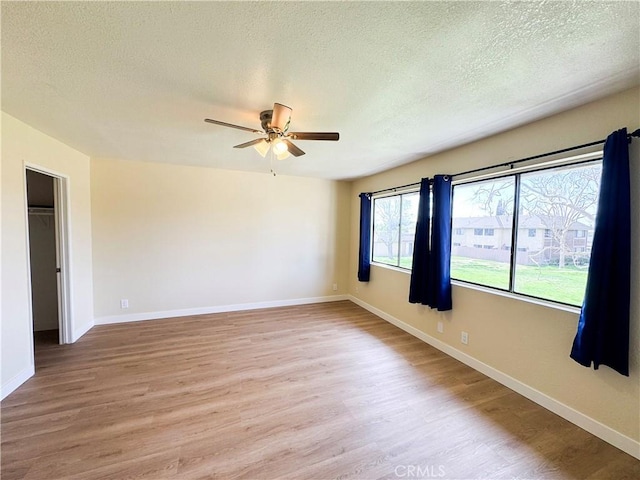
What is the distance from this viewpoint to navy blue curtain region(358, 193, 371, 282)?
4605 millimetres

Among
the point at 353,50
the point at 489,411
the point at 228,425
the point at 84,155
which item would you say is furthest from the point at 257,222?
the point at 489,411

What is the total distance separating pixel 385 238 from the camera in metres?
4.46

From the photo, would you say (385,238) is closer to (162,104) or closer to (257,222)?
(257,222)

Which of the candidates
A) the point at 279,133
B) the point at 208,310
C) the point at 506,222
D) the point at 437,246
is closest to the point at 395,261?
the point at 437,246

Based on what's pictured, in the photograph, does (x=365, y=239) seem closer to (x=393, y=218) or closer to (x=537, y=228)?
(x=393, y=218)

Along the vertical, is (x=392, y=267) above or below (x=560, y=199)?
below

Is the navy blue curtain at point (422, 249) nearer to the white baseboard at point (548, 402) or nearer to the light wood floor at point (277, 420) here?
the white baseboard at point (548, 402)

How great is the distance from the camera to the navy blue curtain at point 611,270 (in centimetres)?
166

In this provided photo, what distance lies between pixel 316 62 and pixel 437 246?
2.35 metres

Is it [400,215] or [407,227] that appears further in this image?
[400,215]

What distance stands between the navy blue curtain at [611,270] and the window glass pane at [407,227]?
2079mm

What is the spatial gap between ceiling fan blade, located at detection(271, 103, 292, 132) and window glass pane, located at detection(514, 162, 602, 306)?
7.31ft

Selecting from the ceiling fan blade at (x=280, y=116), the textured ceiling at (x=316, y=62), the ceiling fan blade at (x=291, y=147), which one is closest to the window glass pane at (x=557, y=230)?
the textured ceiling at (x=316, y=62)

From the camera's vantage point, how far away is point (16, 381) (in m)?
2.21
